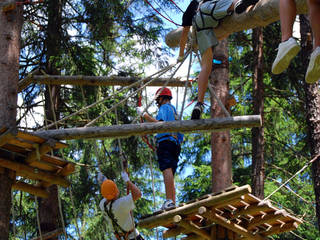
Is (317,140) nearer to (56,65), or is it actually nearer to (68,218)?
(56,65)

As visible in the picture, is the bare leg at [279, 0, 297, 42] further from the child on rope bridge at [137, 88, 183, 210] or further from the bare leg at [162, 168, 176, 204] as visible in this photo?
the bare leg at [162, 168, 176, 204]

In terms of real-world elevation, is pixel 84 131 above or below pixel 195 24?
below

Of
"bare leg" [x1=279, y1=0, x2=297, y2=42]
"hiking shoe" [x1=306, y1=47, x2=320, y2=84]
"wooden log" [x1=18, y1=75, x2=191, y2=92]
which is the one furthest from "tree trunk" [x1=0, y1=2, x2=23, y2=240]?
"hiking shoe" [x1=306, y1=47, x2=320, y2=84]

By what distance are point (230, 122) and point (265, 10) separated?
3.05 ft

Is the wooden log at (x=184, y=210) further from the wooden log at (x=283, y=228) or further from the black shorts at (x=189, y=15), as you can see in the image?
the black shorts at (x=189, y=15)

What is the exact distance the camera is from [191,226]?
17.0ft

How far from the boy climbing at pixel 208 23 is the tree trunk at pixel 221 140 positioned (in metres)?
1.59

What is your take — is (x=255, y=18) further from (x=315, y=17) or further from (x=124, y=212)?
(x=124, y=212)

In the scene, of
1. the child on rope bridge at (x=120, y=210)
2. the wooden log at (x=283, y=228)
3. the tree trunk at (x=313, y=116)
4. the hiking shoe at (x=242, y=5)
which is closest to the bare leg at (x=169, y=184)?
the child on rope bridge at (x=120, y=210)

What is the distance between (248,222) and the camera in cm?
553

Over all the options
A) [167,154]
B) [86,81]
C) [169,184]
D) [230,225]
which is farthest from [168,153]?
[86,81]

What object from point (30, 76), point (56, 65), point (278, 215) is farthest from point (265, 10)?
point (56, 65)

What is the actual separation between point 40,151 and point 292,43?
2178 mm

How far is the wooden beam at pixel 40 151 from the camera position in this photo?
4426 millimetres
